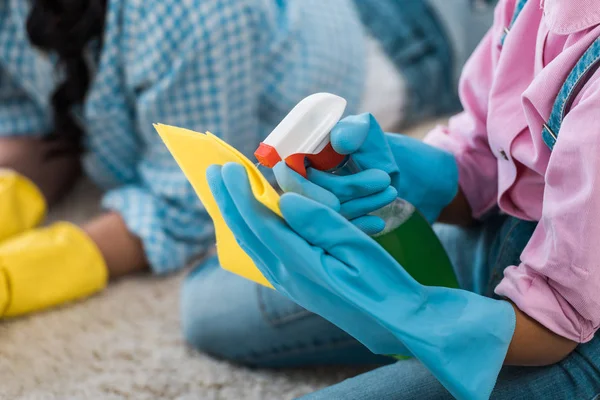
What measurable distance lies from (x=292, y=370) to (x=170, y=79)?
37 centimetres

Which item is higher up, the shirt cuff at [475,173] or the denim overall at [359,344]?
the shirt cuff at [475,173]

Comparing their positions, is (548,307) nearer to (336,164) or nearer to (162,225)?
(336,164)

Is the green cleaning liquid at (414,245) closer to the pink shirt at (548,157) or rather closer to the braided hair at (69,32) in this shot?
the pink shirt at (548,157)

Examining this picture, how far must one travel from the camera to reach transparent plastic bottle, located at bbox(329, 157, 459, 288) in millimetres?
508

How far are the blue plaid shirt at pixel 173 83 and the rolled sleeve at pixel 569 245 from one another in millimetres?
471

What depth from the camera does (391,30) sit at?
3.50 feet

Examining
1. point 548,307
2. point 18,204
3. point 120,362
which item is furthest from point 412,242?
point 18,204

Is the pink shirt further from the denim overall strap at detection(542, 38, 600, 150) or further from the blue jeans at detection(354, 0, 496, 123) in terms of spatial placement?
the blue jeans at detection(354, 0, 496, 123)

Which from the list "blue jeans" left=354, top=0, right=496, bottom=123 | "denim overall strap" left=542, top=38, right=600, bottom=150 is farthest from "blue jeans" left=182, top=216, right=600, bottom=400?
"blue jeans" left=354, top=0, right=496, bottom=123

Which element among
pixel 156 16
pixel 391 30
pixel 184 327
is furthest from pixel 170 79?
pixel 391 30

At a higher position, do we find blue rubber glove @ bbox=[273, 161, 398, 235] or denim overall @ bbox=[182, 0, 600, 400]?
blue rubber glove @ bbox=[273, 161, 398, 235]

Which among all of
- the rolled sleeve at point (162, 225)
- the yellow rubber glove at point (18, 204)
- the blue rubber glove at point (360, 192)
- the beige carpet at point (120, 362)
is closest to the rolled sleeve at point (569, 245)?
the blue rubber glove at point (360, 192)

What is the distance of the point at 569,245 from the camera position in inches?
17.1

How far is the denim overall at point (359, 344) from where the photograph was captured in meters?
0.50
